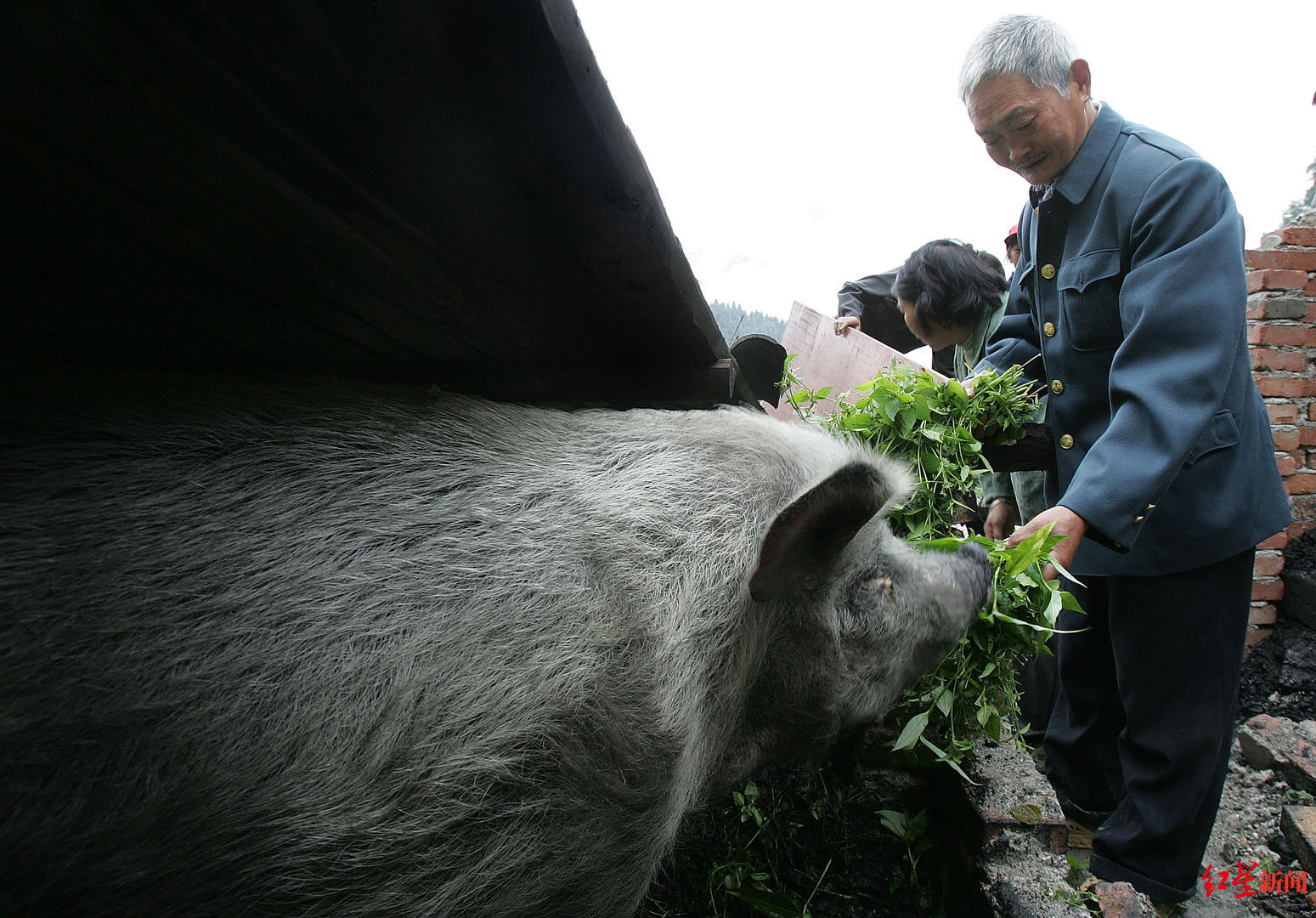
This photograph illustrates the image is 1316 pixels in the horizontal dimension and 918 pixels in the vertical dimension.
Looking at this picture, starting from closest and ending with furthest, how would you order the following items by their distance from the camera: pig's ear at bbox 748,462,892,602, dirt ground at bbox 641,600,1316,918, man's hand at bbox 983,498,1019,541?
A: 1. pig's ear at bbox 748,462,892,602
2. dirt ground at bbox 641,600,1316,918
3. man's hand at bbox 983,498,1019,541

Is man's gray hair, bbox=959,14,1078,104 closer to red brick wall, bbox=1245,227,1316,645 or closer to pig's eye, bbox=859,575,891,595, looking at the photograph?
pig's eye, bbox=859,575,891,595

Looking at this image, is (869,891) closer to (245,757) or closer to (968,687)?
(968,687)

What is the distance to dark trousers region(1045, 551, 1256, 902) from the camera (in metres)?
2.02

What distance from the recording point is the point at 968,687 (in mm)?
1652

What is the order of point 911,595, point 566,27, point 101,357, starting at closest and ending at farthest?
1. point 566,27
2. point 101,357
3. point 911,595

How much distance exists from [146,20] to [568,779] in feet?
3.43

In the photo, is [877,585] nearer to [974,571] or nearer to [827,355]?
[974,571]

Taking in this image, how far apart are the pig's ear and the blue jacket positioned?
88 centimetres

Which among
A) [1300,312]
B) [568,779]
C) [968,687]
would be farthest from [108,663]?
[1300,312]

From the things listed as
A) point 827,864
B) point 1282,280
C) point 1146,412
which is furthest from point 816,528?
point 1282,280

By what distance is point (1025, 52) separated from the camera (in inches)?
74.6

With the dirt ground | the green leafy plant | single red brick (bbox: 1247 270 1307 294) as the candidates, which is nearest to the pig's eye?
the dirt ground

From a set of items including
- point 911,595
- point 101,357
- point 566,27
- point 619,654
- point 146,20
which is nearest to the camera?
point 146,20

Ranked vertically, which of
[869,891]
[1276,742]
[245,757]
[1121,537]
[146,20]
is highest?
[146,20]
